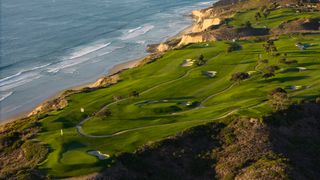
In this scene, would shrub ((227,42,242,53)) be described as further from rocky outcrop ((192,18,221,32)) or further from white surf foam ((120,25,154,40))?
white surf foam ((120,25,154,40))

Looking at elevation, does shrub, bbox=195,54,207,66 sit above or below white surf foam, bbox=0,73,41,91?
above

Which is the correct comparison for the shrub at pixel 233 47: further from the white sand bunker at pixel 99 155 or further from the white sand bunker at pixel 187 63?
the white sand bunker at pixel 99 155

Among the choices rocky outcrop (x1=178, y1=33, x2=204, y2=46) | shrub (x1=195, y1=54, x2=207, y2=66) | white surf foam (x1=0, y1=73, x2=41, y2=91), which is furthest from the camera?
rocky outcrop (x1=178, y1=33, x2=204, y2=46)

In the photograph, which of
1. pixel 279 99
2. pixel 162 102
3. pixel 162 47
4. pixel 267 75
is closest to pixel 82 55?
pixel 162 47

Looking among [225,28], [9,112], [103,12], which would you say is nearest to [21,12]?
[103,12]

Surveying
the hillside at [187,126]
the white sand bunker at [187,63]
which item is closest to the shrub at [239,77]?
the hillside at [187,126]

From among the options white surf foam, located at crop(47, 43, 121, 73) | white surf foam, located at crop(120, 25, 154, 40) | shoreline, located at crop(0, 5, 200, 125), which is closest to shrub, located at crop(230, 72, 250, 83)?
shoreline, located at crop(0, 5, 200, 125)

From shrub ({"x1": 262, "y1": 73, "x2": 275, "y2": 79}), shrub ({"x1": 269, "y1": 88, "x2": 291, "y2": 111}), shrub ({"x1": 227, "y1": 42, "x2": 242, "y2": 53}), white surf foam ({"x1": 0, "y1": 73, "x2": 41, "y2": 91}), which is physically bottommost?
white surf foam ({"x1": 0, "y1": 73, "x2": 41, "y2": 91})
